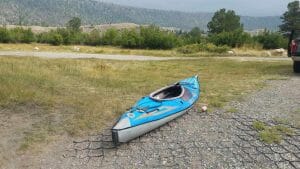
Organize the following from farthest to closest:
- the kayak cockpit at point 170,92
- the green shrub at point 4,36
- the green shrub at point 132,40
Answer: the green shrub at point 4,36, the green shrub at point 132,40, the kayak cockpit at point 170,92

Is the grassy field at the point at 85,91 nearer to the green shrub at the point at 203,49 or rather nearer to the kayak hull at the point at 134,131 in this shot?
the kayak hull at the point at 134,131

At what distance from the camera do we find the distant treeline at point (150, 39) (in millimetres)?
38562

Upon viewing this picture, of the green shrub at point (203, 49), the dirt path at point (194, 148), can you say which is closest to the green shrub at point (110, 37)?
the green shrub at point (203, 49)

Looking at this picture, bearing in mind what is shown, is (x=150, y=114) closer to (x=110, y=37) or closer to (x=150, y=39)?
(x=150, y=39)

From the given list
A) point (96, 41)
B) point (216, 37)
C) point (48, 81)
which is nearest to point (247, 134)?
point (48, 81)

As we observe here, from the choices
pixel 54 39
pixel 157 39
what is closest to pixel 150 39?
pixel 157 39

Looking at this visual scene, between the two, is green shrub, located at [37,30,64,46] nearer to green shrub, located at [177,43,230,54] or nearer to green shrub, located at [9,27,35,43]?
green shrub, located at [9,27,35,43]

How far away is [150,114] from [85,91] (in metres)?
4.34

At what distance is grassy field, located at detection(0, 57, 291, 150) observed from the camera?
948 centimetres

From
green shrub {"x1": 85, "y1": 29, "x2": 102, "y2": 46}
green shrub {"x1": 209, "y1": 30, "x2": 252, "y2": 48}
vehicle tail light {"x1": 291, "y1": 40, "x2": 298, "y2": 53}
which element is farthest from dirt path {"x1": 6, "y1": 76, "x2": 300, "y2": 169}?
green shrub {"x1": 85, "y1": 29, "x2": 102, "y2": 46}

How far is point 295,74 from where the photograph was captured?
52.3ft

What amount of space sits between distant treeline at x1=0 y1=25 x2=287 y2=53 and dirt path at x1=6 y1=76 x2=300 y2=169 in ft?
76.7

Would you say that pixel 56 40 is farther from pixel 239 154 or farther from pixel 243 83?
pixel 239 154

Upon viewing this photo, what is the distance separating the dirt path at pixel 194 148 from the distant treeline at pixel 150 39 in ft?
76.7
